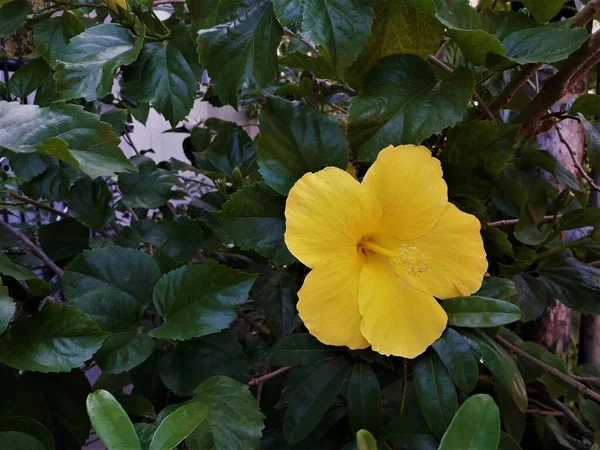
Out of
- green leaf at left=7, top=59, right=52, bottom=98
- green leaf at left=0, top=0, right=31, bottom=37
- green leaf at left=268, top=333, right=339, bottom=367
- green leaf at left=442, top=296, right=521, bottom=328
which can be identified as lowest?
green leaf at left=268, top=333, right=339, bottom=367

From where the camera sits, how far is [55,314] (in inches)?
18.6

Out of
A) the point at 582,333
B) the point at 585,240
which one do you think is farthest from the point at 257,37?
the point at 582,333

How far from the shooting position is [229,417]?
0.47 meters

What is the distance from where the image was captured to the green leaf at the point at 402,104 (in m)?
0.45

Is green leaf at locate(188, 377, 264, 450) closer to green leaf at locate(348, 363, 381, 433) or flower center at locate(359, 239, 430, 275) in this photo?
green leaf at locate(348, 363, 381, 433)

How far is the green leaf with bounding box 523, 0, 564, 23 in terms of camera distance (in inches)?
18.8

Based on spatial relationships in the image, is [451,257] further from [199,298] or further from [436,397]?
[199,298]

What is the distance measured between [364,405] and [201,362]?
0.20 m

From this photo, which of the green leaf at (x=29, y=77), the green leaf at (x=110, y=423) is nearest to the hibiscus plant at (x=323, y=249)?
the green leaf at (x=110, y=423)

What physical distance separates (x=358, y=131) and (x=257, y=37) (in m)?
0.14

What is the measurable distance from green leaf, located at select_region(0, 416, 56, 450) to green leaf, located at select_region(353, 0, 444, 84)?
495 millimetres

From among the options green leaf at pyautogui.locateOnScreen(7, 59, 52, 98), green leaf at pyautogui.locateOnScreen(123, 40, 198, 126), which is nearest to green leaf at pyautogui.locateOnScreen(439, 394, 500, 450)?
green leaf at pyautogui.locateOnScreen(123, 40, 198, 126)

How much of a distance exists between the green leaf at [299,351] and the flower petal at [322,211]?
14 cm

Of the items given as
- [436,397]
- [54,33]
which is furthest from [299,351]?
[54,33]
